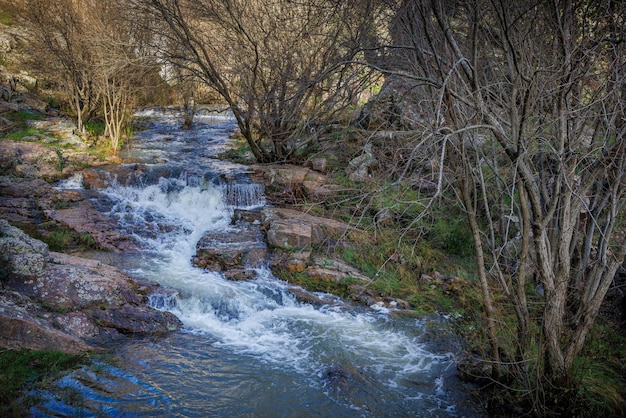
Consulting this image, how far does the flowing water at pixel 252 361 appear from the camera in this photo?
4.47 metres

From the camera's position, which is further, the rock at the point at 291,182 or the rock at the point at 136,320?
the rock at the point at 291,182

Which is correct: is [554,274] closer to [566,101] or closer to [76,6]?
[566,101]

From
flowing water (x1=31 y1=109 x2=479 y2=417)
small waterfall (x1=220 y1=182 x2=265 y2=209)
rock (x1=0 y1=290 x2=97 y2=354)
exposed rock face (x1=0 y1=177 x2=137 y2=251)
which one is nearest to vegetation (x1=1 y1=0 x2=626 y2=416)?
flowing water (x1=31 y1=109 x2=479 y2=417)

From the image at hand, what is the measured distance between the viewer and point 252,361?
543 cm

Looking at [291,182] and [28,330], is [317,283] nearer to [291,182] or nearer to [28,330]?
[291,182]

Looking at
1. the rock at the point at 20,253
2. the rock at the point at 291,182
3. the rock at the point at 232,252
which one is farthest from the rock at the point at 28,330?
the rock at the point at 291,182

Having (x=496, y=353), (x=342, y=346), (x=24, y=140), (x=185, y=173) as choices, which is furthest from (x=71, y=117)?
(x=496, y=353)

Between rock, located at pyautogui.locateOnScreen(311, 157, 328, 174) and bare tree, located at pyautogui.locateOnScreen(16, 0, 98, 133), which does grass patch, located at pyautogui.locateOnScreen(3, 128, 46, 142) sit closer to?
bare tree, located at pyautogui.locateOnScreen(16, 0, 98, 133)

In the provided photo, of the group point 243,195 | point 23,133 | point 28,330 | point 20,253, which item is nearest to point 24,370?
point 28,330

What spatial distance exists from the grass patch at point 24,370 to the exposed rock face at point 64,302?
0.48 feet

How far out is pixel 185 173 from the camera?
11297 millimetres

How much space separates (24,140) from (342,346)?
11211 mm

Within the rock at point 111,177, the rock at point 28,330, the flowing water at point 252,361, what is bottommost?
the flowing water at point 252,361

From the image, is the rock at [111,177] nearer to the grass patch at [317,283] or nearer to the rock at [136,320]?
the grass patch at [317,283]
